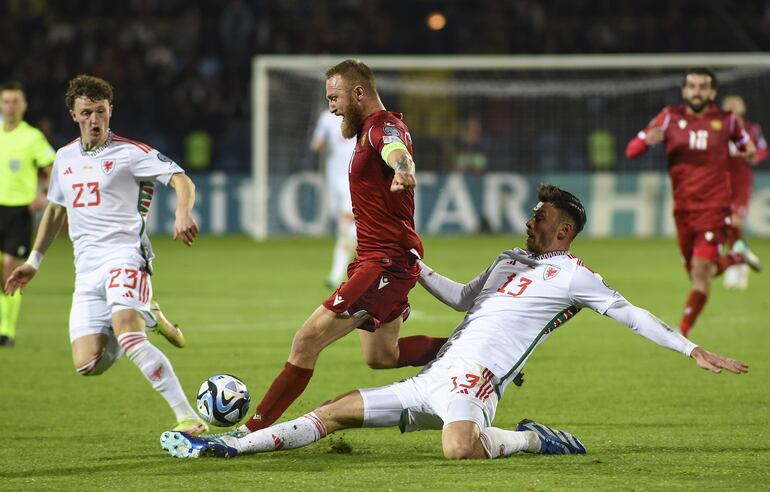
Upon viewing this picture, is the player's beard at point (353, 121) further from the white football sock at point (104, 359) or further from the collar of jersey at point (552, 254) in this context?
the white football sock at point (104, 359)

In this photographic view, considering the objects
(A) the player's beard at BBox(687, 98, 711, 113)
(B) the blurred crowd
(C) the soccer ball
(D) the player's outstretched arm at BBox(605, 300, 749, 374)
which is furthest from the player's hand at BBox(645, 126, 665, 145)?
(B) the blurred crowd

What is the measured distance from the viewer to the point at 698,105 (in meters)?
10.8

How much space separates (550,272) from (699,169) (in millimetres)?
4868

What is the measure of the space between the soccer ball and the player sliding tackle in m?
0.22

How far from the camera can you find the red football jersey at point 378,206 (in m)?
6.49

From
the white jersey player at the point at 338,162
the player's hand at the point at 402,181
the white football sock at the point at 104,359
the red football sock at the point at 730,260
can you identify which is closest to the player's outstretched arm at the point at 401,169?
the player's hand at the point at 402,181

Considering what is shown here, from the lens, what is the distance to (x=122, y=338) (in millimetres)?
6684

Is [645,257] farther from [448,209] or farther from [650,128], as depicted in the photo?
[650,128]

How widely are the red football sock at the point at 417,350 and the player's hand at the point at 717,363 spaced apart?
5.25 feet

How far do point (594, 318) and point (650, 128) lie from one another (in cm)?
307

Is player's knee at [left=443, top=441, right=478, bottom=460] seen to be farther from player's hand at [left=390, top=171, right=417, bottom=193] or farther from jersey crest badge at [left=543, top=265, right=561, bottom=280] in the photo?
player's hand at [left=390, top=171, right=417, bottom=193]

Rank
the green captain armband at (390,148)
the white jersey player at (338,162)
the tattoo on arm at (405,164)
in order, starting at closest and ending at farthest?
the tattoo on arm at (405,164), the green captain armband at (390,148), the white jersey player at (338,162)

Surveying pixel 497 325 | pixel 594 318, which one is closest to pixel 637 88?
pixel 594 318

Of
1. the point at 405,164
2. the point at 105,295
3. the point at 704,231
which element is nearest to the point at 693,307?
Result: the point at 704,231
